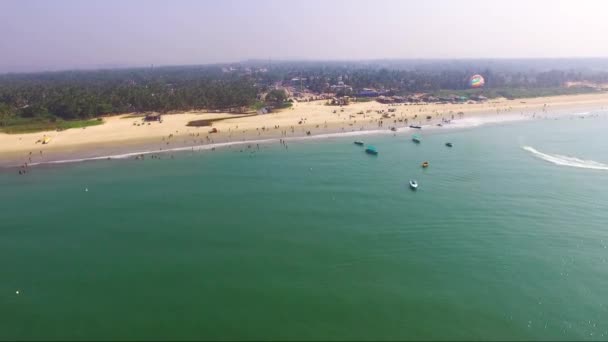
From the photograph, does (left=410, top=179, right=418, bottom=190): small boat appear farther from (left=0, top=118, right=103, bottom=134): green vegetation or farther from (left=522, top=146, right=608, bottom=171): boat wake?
(left=0, top=118, right=103, bottom=134): green vegetation

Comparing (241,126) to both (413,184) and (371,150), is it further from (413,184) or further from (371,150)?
(413,184)

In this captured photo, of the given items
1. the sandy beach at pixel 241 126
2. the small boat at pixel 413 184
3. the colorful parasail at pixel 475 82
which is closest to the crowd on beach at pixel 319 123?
the sandy beach at pixel 241 126

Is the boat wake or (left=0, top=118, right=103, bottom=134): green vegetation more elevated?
(left=0, top=118, right=103, bottom=134): green vegetation

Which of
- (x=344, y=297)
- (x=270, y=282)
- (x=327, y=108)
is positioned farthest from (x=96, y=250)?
(x=327, y=108)

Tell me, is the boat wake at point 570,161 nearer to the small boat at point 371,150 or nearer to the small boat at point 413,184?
the small boat at point 413,184

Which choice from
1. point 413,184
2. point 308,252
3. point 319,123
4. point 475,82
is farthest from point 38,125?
point 475,82

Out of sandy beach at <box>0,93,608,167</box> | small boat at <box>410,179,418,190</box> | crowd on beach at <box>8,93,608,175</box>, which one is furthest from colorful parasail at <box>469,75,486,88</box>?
small boat at <box>410,179,418,190</box>
